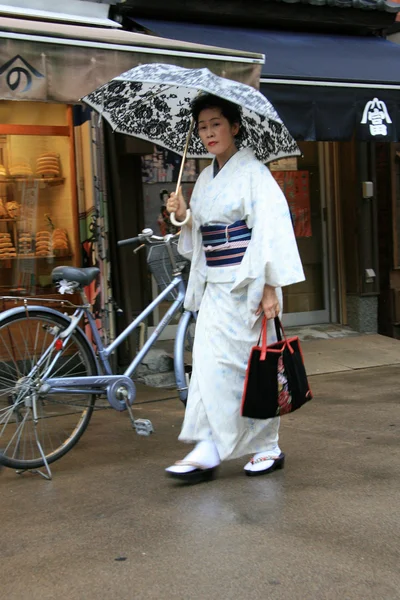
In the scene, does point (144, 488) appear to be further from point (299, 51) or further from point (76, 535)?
point (299, 51)

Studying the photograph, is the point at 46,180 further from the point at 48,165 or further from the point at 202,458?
the point at 202,458

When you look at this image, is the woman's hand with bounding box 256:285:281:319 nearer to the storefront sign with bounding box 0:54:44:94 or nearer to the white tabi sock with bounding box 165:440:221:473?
the white tabi sock with bounding box 165:440:221:473

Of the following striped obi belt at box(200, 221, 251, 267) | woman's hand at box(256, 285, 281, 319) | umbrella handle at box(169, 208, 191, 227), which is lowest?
woman's hand at box(256, 285, 281, 319)

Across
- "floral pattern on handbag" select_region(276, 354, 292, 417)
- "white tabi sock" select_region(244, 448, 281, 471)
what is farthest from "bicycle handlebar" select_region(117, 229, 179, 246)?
"white tabi sock" select_region(244, 448, 281, 471)

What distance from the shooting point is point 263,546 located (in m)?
3.06

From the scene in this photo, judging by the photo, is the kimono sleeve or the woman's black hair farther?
the woman's black hair

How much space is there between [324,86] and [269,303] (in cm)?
296

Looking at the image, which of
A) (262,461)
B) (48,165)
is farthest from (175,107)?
(48,165)

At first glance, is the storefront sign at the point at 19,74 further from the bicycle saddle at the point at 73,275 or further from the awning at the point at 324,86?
the awning at the point at 324,86

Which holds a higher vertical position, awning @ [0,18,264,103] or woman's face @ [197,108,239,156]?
awning @ [0,18,264,103]

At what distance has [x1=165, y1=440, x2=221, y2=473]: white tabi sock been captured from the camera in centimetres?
388

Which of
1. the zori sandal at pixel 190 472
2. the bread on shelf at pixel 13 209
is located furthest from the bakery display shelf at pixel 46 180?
the zori sandal at pixel 190 472

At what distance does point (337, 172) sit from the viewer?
902 cm

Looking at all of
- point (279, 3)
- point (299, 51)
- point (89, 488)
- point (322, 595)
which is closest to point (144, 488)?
point (89, 488)
